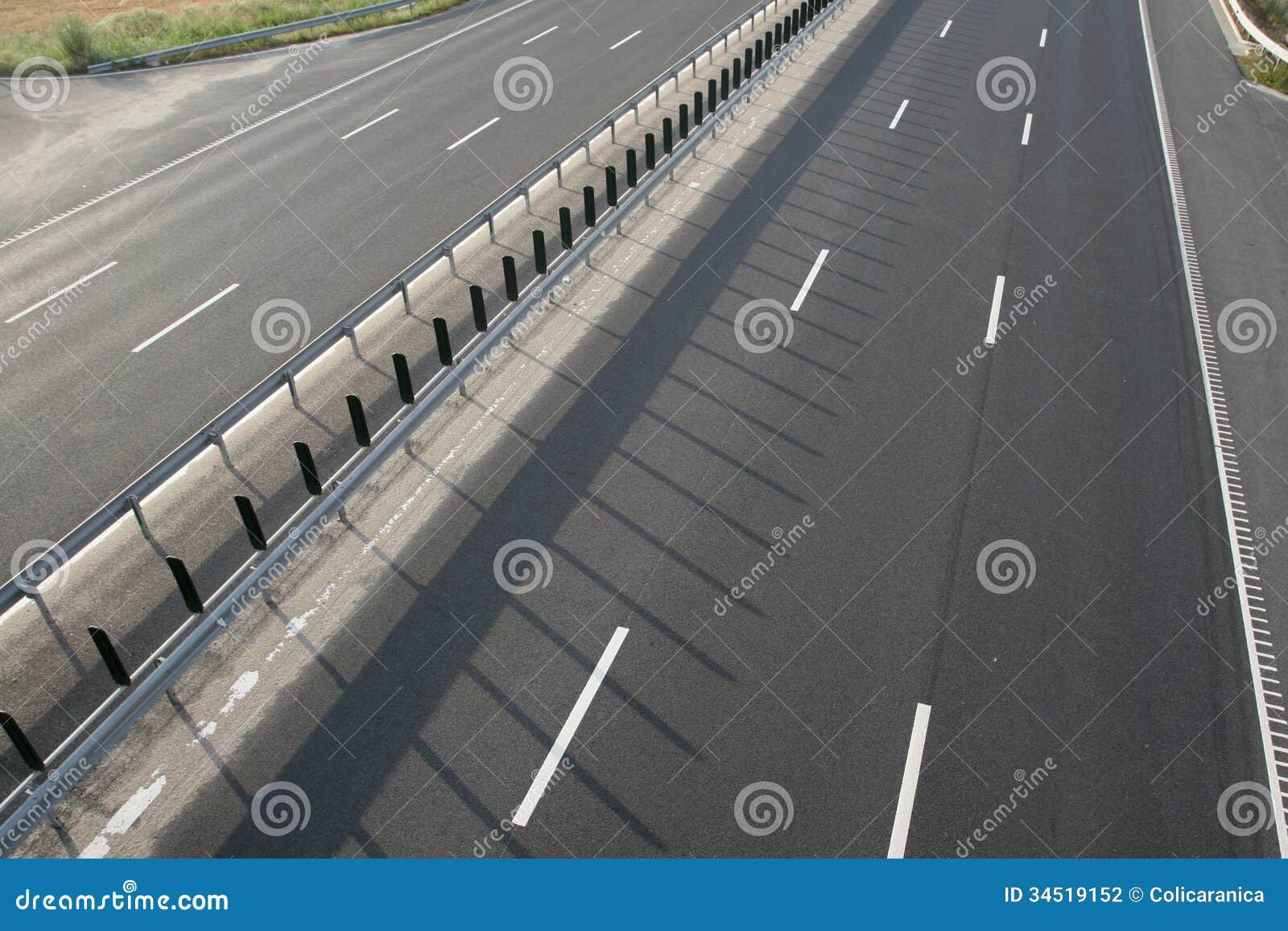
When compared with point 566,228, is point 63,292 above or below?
below

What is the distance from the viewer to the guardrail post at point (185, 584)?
7.78 metres

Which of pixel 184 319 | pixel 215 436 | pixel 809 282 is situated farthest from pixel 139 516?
pixel 809 282

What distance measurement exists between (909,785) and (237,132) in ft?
65.9

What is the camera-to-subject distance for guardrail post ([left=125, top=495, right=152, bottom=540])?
880 cm

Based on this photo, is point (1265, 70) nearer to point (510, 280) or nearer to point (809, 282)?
point (809, 282)

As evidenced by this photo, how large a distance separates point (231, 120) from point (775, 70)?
44.6 ft

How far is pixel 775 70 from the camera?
75.9 ft

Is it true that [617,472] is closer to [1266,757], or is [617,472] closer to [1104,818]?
[1104,818]

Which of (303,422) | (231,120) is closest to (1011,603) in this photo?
(303,422)

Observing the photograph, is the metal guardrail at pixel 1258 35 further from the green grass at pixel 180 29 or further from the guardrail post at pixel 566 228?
the green grass at pixel 180 29

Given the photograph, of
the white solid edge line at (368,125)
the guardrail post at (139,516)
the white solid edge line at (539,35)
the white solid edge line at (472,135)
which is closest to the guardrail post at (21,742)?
the guardrail post at (139,516)

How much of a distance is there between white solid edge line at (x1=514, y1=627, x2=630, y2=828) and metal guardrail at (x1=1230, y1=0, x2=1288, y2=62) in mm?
28389

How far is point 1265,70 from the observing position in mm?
26312

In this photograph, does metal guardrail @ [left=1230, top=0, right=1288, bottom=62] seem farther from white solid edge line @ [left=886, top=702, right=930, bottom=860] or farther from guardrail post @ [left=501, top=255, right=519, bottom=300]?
white solid edge line @ [left=886, top=702, right=930, bottom=860]
